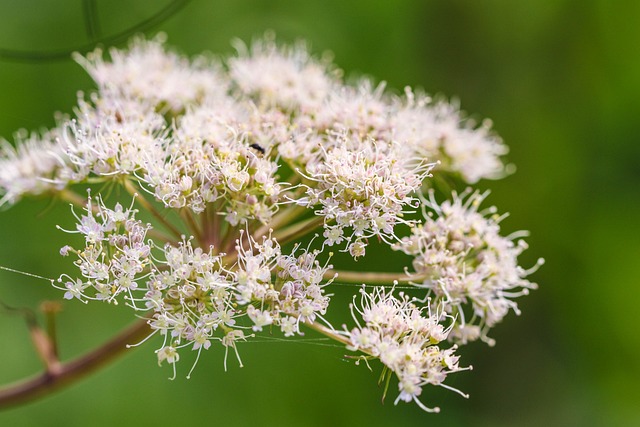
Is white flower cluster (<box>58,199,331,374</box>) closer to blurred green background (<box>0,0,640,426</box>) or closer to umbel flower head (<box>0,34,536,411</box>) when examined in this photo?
umbel flower head (<box>0,34,536,411</box>)

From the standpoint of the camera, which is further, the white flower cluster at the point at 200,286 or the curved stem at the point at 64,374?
the curved stem at the point at 64,374

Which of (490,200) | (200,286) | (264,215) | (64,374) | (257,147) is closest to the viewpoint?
(200,286)

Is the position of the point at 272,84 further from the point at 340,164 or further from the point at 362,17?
the point at 362,17

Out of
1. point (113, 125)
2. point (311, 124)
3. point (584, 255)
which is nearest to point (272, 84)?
point (311, 124)

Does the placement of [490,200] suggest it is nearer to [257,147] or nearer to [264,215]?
[257,147]

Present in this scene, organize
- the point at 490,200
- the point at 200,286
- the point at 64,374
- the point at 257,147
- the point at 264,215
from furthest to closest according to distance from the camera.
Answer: the point at 490,200 → the point at 64,374 → the point at 257,147 → the point at 264,215 → the point at 200,286

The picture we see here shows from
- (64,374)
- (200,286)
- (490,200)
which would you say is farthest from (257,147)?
(490,200)

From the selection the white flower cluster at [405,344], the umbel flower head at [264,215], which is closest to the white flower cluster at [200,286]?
the umbel flower head at [264,215]

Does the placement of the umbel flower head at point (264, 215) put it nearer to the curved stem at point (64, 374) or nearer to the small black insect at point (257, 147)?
the small black insect at point (257, 147)
